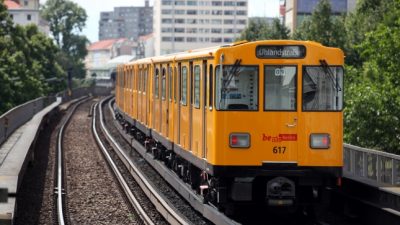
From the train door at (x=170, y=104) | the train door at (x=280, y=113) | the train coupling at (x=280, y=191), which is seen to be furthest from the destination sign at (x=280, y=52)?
the train door at (x=170, y=104)

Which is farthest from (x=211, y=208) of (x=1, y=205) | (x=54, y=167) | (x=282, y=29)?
(x=282, y=29)

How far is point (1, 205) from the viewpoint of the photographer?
46.8 ft

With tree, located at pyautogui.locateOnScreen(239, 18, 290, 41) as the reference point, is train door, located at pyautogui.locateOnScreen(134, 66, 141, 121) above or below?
below

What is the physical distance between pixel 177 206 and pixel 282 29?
4662 centimetres

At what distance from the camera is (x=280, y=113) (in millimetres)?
13953

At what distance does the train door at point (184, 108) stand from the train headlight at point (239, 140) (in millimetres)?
→ 3064

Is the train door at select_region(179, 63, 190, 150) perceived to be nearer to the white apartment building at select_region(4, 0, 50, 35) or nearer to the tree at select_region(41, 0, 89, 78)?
the tree at select_region(41, 0, 89, 78)

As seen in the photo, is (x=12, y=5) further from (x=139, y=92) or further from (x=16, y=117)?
(x=139, y=92)

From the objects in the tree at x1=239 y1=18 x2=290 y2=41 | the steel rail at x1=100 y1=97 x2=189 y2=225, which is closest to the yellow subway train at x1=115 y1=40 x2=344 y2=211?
the steel rail at x1=100 y1=97 x2=189 y2=225

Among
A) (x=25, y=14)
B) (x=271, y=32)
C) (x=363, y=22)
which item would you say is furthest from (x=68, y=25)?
(x=363, y=22)

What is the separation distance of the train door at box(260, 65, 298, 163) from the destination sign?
0.54 ft

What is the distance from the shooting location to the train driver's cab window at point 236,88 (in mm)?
13922

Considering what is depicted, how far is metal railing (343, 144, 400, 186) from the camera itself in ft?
48.5

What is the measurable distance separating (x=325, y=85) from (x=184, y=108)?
4.07 meters
